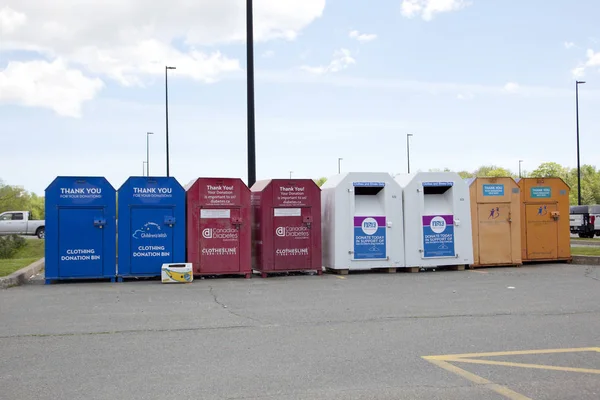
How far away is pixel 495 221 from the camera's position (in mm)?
13219

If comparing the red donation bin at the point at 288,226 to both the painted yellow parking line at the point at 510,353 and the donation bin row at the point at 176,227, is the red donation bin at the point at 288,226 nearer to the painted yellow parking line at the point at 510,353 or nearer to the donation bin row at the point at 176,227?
the donation bin row at the point at 176,227

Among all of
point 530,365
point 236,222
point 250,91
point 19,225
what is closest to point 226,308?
point 236,222

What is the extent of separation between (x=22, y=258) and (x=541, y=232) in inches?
519

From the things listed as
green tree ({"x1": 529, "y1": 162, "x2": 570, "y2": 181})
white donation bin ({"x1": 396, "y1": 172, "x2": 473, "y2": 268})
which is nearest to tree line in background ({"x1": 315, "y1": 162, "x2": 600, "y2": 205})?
green tree ({"x1": 529, "y1": 162, "x2": 570, "y2": 181})

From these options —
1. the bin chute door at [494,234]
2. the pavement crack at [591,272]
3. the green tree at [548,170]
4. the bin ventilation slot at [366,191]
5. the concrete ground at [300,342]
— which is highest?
the green tree at [548,170]

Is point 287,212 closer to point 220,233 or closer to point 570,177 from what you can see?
point 220,233

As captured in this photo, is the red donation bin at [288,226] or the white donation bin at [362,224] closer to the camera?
the red donation bin at [288,226]

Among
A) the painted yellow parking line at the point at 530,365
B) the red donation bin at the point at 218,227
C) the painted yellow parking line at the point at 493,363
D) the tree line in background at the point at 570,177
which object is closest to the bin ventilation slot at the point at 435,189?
the red donation bin at the point at 218,227

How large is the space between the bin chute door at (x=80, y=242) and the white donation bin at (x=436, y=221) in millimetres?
6162

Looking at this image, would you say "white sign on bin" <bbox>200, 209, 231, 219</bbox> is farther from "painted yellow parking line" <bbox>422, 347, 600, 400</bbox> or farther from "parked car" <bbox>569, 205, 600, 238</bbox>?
"parked car" <bbox>569, 205, 600, 238</bbox>

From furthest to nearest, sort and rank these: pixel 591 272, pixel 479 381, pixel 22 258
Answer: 1. pixel 22 258
2. pixel 591 272
3. pixel 479 381

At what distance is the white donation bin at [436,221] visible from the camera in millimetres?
12531

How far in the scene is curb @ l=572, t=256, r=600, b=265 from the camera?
1398 centimetres

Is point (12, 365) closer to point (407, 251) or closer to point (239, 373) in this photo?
point (239, 373)
